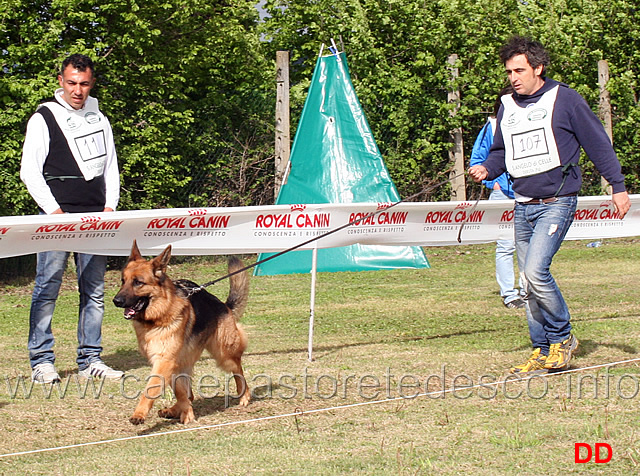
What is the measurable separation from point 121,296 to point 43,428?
902mm

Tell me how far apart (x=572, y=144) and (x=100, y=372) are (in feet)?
12.5

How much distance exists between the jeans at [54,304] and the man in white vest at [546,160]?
3085 mm

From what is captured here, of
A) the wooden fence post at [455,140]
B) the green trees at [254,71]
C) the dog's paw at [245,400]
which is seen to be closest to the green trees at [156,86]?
the green trees at [254,71]

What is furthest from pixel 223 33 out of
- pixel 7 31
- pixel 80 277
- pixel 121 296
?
pixel 121 296

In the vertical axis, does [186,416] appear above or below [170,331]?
below

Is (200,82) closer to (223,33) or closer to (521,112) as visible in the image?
(223,33)

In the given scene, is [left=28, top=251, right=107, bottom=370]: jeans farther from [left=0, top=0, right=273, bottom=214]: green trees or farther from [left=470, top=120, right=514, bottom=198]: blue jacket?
[left=0, top=0, right=273, bottom=214]: green trees

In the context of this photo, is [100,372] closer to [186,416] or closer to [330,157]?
[186,416]

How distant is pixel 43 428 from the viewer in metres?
4.91

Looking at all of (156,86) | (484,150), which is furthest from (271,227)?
(156,86)

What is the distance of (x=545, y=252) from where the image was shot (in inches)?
225

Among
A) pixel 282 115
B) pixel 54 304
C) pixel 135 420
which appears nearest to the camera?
pixel 135 420

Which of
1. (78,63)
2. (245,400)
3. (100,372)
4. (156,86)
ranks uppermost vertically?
(156,86)

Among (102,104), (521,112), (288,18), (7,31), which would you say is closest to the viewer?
A: (521,112)
